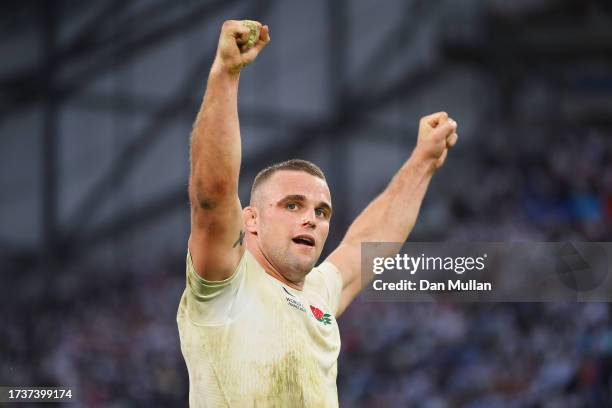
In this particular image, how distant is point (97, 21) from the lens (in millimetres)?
15641

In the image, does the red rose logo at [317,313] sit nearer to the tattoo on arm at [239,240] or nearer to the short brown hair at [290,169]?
the short brown hair at [290,169]

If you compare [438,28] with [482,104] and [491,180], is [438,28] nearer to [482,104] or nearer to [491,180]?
[482,104]

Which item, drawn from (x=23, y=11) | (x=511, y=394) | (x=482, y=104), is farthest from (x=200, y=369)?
(x=23, y=11)

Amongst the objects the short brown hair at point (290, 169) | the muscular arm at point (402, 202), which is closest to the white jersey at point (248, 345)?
the short brown hair at point (290, 169)

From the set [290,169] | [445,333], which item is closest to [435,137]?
[290,169]

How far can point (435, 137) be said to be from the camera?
477 cm

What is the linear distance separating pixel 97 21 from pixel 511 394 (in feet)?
30.1

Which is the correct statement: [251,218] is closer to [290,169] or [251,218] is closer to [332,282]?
[290,169]

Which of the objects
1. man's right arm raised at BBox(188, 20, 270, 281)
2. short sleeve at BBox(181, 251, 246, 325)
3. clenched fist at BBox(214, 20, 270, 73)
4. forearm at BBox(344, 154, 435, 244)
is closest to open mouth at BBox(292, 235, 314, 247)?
short sleeve at BBox(181, 251, 246, 325)

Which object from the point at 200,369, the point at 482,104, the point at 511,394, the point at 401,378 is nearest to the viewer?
the point at 200,369

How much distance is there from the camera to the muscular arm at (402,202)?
474 cm

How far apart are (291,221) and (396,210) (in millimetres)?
1206

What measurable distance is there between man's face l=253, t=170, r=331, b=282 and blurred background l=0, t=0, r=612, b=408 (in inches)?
379

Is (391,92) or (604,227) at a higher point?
(391,92)
